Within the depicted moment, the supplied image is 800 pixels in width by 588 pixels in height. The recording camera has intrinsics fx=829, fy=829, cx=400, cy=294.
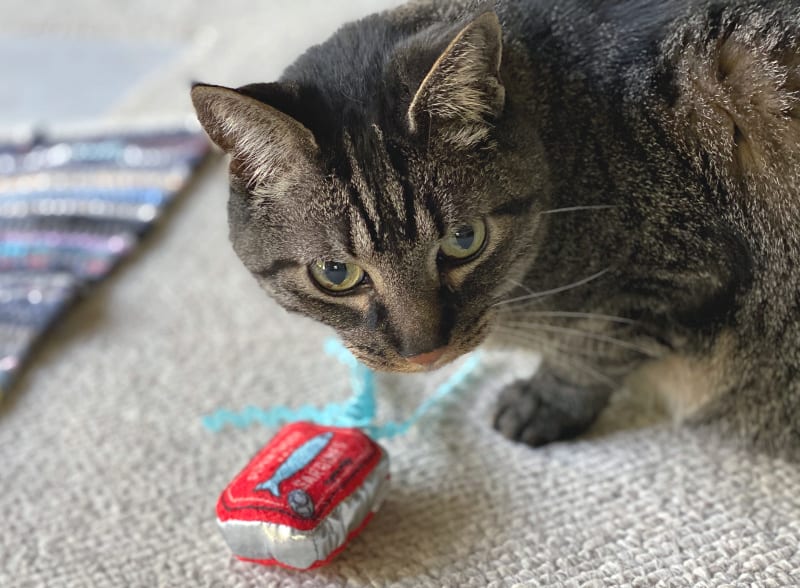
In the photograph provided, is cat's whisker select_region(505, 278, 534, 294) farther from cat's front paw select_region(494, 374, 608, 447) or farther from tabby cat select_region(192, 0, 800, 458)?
cat's front paw select_region(494, 374, 608, 447)

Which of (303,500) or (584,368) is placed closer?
(303,500)

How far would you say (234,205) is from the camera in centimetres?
93

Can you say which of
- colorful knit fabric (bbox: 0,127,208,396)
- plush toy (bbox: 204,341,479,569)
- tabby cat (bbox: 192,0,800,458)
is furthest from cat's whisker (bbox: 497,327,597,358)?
colorful knit fabric (bbox: 0,127,208,396)

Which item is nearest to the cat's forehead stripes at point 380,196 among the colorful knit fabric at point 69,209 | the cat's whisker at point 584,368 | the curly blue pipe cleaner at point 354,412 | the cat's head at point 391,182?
the cat's head at point 391,182

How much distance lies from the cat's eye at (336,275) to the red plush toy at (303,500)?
0.18 meters

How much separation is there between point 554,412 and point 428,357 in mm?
298

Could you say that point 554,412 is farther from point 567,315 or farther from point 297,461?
point 297,461

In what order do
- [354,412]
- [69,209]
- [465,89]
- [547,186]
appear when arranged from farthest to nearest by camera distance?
[69,209] < [354,412] < [547,186] < [465,89]

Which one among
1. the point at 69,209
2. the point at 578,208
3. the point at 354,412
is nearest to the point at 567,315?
the point at 578,208

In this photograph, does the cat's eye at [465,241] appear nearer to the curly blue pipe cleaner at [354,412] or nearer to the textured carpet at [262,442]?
the curly blue pipe cleaner at [354,412]

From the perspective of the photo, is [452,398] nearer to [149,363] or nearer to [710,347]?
[710,347]

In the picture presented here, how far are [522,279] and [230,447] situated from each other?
0.46 m

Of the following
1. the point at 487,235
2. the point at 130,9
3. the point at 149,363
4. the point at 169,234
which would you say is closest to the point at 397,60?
the point at 487,235

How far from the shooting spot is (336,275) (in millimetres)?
877
